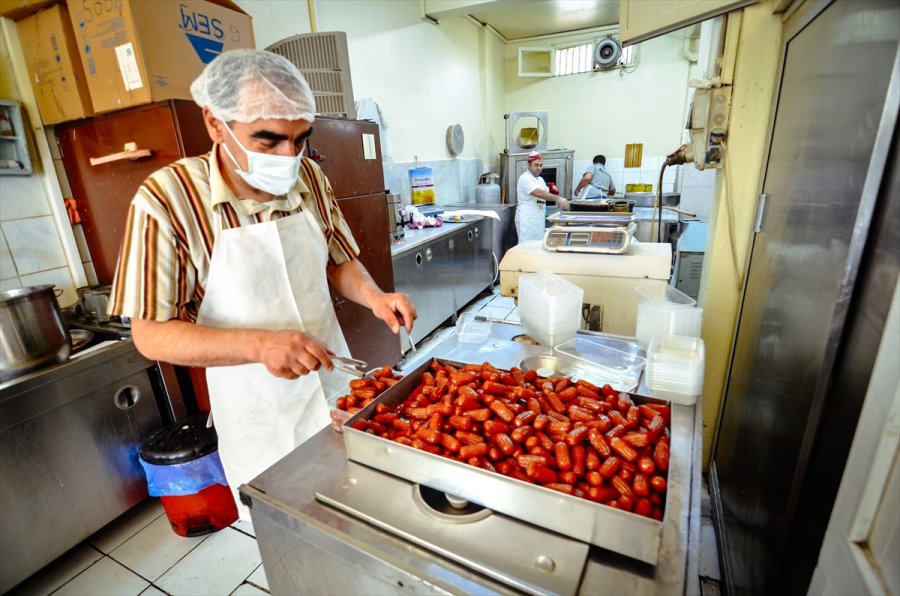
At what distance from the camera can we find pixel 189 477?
1.92 meters

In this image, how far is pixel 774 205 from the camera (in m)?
1.48

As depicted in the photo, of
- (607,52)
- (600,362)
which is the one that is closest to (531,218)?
(607,52)

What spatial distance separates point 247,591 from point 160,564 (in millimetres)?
489

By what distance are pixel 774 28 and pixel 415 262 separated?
2.66 metres

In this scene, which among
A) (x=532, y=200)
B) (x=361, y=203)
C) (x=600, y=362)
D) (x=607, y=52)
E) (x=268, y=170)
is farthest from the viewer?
(x=607, y=52)

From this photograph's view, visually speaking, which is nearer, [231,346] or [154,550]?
[231,346]

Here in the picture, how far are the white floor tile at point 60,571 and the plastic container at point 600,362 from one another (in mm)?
2374

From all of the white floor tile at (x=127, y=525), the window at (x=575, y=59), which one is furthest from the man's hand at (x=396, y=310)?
the window at (x=575, y=59)

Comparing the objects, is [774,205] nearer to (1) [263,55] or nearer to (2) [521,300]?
(2) [521,300]

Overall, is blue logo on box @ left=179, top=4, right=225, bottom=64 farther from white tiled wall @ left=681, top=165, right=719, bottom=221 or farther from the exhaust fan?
the exhaust fan

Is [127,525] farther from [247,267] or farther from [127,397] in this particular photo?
[247,267]

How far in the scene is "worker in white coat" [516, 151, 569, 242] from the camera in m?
5.53

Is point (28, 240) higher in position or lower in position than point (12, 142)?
lower

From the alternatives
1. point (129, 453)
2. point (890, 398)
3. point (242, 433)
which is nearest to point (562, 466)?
point (890, 398)
